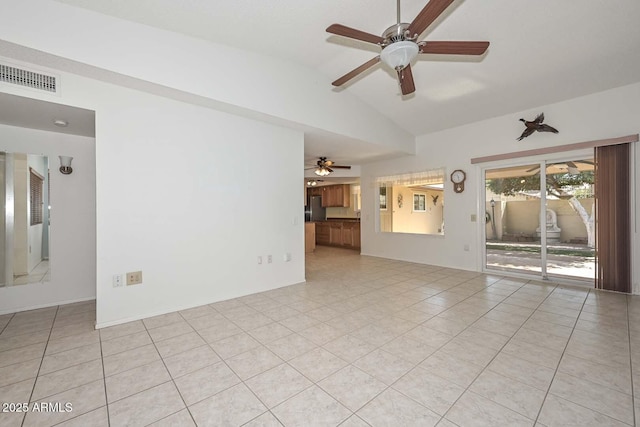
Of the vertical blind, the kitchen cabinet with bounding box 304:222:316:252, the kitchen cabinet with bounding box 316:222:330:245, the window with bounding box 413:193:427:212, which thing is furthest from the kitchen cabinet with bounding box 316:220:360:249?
the vertical blind

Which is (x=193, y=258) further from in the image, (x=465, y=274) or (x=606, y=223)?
(x=606, y=223)

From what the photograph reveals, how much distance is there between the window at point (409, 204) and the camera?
5.83m

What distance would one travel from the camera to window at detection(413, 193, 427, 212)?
652cm

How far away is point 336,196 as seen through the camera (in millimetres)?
8852

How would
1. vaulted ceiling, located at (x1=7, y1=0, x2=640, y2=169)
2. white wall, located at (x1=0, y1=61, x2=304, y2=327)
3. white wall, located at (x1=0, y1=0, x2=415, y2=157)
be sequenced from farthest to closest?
white wall, located at (x1=0, y1=61, x2=304, y2=327)
vaulted ceiling, located at (x1=7, y1=0, x2=640, y2=169)
white wall, located at (x1=0, y1=0, x2=415, y2=157)

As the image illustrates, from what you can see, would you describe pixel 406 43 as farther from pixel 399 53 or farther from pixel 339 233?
pixel 339 233

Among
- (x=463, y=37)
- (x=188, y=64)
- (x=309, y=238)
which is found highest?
(x=463, y=37)

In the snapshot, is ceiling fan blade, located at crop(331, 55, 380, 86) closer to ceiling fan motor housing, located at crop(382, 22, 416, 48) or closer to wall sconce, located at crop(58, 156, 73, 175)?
ceiling fan motor housing, located at crop(382, 22, 416, 48)

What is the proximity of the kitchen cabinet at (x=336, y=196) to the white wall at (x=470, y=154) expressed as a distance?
1705mm

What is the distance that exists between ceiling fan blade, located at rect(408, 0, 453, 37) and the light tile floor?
2.48 meters

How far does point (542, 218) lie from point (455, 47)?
3.53m

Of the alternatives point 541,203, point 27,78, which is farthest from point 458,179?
point 27,78

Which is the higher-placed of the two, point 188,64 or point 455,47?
point 188,64

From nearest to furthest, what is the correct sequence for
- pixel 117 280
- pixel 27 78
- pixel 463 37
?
pixel 27 78 < pixel 117 280 < pixel 463 37
